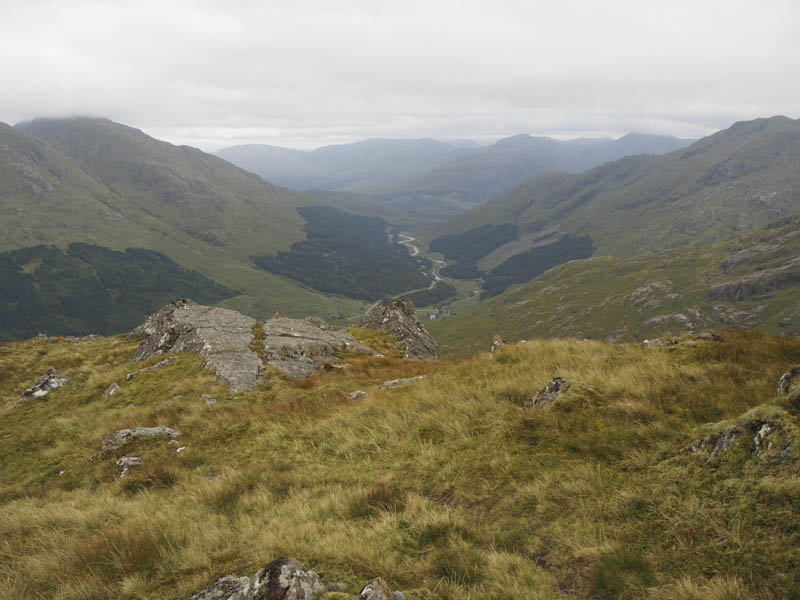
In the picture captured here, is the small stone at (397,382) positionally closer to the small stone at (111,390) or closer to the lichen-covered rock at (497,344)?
the lichen-covered rock at (497,344)

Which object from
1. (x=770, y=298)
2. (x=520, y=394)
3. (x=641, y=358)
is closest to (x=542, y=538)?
(x=520, y=394)

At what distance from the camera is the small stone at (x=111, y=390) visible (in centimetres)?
1827

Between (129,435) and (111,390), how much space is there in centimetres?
724

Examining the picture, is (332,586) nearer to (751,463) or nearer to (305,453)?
(305,453)

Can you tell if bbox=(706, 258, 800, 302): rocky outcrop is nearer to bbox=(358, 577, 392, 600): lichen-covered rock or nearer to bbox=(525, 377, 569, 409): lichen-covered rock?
bbox=(525, 377, 569, 409): lichen-covered rock

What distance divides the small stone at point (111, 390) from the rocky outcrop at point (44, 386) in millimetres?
4223

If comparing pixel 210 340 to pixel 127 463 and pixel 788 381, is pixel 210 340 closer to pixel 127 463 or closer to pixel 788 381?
pixel 127 463

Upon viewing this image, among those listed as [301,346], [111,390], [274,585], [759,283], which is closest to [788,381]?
[274,585]

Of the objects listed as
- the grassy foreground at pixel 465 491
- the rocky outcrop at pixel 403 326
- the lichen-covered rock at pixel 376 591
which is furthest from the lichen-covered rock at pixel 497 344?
the lichen-covered rock at pixel 376 591

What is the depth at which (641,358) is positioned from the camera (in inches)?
514

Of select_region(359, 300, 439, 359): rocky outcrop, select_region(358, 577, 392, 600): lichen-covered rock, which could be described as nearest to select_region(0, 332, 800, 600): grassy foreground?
select_region(358, 577, 392, 600): lichen-covered rock

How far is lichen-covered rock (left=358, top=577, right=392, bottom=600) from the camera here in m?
5.07

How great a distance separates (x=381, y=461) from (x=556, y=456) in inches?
161

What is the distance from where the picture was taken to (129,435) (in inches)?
516
